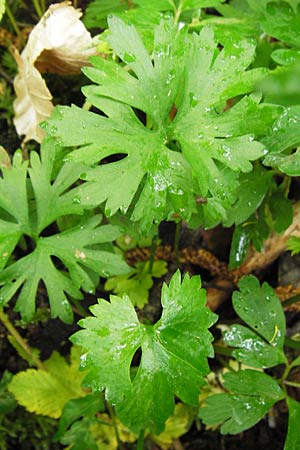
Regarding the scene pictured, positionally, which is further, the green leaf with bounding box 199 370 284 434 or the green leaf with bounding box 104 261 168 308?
the green leaf with bounding box 104 261 168 308

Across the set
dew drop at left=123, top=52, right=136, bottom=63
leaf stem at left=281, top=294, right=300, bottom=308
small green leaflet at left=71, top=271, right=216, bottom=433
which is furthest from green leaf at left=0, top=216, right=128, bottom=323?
leaf stem at left=281, top=294, right=300, bottom=308

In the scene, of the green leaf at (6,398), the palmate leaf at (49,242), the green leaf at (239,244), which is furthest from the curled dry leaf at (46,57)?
the green leaf at (6,398)

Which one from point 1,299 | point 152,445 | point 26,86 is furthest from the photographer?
point 152,445

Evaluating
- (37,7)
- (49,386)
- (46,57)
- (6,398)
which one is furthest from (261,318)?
(37,7)

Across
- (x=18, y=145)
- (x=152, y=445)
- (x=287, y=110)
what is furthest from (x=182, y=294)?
(x=18, y=145)

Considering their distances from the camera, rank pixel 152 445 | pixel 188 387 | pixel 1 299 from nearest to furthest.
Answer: pixel 188 387
pixel 1 299
pixel 152 445

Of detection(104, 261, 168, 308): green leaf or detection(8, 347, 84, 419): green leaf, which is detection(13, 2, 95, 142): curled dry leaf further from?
detection(8, 347, 84, 419): green leaf

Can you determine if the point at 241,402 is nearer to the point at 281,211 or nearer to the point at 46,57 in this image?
the point at 281,211

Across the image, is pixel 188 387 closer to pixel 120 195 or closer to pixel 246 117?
pixel 120 195

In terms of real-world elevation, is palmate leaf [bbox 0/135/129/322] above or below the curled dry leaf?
below
